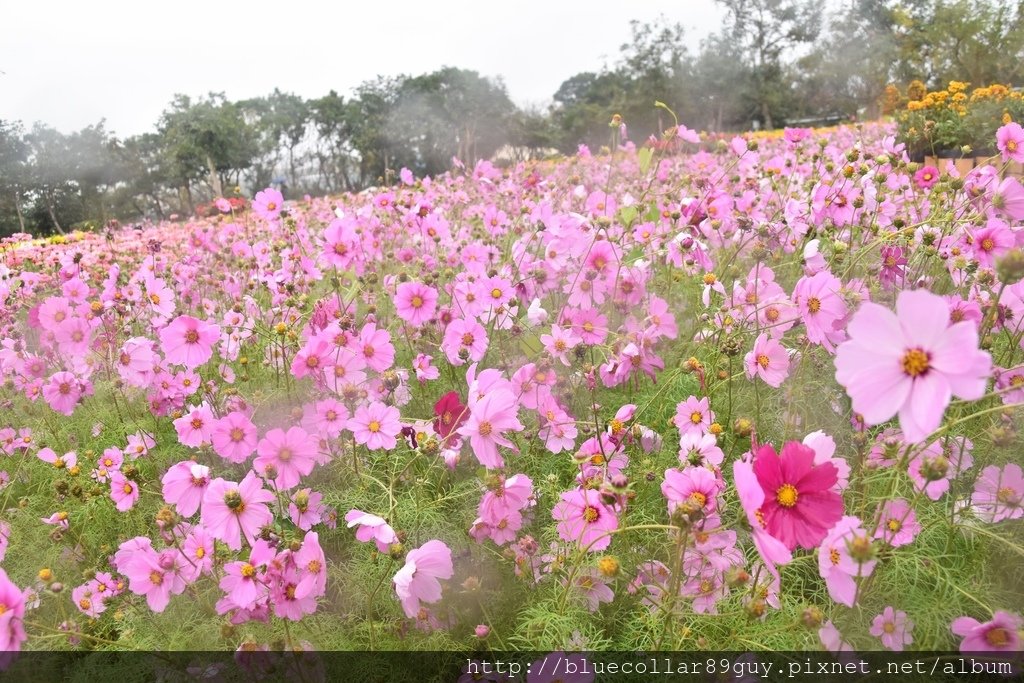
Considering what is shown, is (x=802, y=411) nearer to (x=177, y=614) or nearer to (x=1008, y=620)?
(x=1008, y=620)

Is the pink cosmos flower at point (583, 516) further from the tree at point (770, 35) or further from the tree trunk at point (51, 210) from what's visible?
the tree at point (770, 35)

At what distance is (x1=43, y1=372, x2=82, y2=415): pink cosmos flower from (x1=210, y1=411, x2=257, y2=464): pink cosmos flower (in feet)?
2.96

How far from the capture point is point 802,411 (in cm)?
165

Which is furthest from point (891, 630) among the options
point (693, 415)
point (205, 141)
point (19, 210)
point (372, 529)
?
point (205, 141)

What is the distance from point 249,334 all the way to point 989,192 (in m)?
2.61

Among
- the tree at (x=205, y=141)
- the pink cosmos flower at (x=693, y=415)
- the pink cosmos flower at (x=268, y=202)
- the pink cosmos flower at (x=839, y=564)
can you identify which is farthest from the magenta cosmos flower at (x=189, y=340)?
the tree at (x=205, y=141)

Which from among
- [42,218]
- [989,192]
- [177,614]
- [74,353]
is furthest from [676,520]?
[42,218]

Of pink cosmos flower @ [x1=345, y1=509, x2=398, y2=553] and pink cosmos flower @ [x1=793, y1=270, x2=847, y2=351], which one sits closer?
pink cosmos flower @ [x1=345, y1=509, x2=398, y2=553]

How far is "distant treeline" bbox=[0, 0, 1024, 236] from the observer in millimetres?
3887

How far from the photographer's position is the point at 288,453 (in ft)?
4.38

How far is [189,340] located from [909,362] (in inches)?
63.5

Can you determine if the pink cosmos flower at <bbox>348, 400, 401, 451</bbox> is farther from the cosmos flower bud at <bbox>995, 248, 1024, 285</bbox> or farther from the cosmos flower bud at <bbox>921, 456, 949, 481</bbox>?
the cosmos flower bud at <bbox>995, 248, 1024, 285</bbox>

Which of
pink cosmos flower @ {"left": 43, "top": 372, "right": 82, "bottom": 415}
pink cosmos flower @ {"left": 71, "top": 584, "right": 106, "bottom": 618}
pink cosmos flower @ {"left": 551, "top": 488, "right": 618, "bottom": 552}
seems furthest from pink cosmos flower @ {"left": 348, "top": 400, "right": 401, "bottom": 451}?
pink cosmos flower @ {"left": 43, "top": 372, "right": 82, "bottom": 415}

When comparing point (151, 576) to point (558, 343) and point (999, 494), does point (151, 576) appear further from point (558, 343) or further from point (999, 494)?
point (999, 494)
